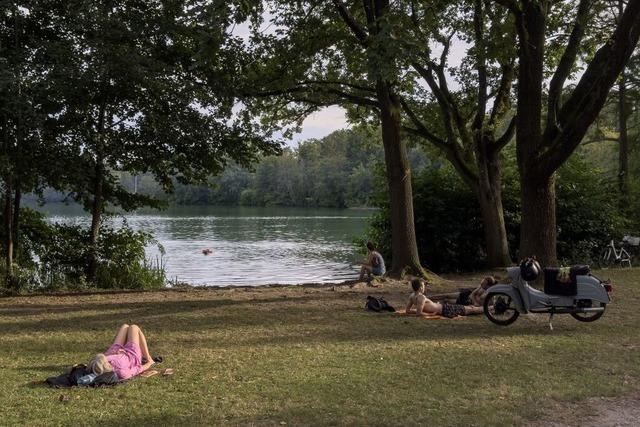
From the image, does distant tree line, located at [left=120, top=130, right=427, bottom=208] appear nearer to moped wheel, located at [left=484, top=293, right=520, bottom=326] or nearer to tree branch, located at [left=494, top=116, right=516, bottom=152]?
tree branch, located at [left=494, top=116, right=516, bottom=152]

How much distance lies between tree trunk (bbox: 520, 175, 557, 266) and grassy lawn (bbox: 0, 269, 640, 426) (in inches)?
62.9

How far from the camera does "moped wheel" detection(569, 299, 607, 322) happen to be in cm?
877

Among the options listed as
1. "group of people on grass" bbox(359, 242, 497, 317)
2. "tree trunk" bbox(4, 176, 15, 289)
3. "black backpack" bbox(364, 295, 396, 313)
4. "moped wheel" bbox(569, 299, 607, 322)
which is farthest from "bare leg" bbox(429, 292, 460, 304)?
"tree trunk" bbox(4, 176, 15, 289)

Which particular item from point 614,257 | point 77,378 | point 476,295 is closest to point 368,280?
point 476,295

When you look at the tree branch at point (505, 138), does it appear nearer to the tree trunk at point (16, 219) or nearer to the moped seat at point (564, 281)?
the moped seat at point (564, 281)

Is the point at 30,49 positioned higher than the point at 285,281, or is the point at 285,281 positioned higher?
the point at 30,49

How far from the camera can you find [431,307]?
9.94m

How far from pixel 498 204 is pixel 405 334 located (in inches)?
390

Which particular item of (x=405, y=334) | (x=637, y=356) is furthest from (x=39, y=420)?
(x=637, y=356)

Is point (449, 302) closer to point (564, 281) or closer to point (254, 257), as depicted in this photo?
point (564, 281)

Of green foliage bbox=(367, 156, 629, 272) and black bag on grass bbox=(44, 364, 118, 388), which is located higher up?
green foliage bbox=(367, 156, 629, 272)

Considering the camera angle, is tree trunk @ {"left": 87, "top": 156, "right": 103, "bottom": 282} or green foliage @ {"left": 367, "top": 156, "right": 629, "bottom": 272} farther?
green foliage @ {"left": 367, "top": 156, "right": 629, "bottom": 272}

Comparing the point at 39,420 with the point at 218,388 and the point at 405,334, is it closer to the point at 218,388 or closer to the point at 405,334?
the point at 218,388

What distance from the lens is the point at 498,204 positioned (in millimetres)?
17359
